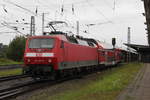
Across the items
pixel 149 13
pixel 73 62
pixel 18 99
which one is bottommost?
pixel 18 99

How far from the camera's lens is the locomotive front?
1641cm

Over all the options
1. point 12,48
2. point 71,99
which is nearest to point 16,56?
point 12,48

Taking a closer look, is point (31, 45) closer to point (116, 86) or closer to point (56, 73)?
point (56, 73)

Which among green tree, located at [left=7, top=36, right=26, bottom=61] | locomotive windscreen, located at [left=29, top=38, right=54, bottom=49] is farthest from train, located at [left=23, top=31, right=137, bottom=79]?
green tree, located at [left=7, top=36, right=26, bottom=61]

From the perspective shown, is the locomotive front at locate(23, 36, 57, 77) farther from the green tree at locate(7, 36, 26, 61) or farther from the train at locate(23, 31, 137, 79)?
the green tree at locate(7, 36, 26, 61)

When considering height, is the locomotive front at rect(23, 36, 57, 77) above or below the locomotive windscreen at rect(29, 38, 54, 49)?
below

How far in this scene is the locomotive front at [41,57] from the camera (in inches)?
646

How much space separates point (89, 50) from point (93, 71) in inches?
154

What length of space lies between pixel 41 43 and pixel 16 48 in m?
44.4

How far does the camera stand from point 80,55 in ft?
69.3

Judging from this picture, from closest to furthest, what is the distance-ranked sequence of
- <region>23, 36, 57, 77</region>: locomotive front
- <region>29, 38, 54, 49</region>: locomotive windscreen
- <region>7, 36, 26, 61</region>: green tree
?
1. <region>23, 36, 57, 77</region>: locomotive front
2. <region>29, 38, 54, 49</region>: locomotive windscreen
3. <region>7, 36, 26, 61</region>: green tree

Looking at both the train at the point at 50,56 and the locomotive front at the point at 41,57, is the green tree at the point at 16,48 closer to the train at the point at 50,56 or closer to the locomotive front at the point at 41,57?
the train at the point at 50,56

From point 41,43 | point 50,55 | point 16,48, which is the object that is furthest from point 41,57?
point 16,48

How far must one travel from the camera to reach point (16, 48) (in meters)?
60.4
